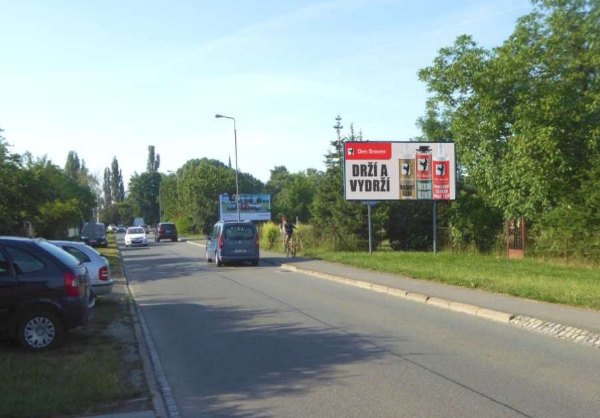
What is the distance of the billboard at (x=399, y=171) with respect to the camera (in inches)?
1019

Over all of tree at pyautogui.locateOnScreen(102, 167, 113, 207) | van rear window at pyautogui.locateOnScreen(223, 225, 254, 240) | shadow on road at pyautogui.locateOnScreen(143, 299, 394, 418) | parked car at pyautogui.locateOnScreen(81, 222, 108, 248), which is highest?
tree at pyautogui.locateOnScreen(102, 167, 113, 207)

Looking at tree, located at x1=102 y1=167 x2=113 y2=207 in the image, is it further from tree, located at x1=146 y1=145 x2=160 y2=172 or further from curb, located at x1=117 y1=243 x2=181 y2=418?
curb, located at x1=117 y1=243 x2=181 y2=418

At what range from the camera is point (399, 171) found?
26125 mm

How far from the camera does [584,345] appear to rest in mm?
8438

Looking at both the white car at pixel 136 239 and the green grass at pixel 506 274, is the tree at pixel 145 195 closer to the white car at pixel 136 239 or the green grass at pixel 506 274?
the white car at pixel 136 239

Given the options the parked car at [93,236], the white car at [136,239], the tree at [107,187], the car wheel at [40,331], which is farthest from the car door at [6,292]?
the tree at [107,187]

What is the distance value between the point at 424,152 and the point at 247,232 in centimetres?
848

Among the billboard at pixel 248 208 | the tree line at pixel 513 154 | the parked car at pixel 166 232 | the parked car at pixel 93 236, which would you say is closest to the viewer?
the tree line at pixel 513 154

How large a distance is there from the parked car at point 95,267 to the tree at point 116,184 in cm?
13455

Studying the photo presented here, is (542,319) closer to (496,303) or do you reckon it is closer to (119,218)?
(496,303)

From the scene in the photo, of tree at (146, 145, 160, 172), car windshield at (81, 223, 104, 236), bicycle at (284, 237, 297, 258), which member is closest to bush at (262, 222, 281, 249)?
bicycle at (284, 237, 297, 258)

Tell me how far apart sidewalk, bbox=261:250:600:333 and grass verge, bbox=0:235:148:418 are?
6.60 metres

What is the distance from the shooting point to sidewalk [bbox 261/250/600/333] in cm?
995

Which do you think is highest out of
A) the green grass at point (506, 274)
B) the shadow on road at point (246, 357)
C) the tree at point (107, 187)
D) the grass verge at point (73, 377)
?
the tree at point (107, 187)
